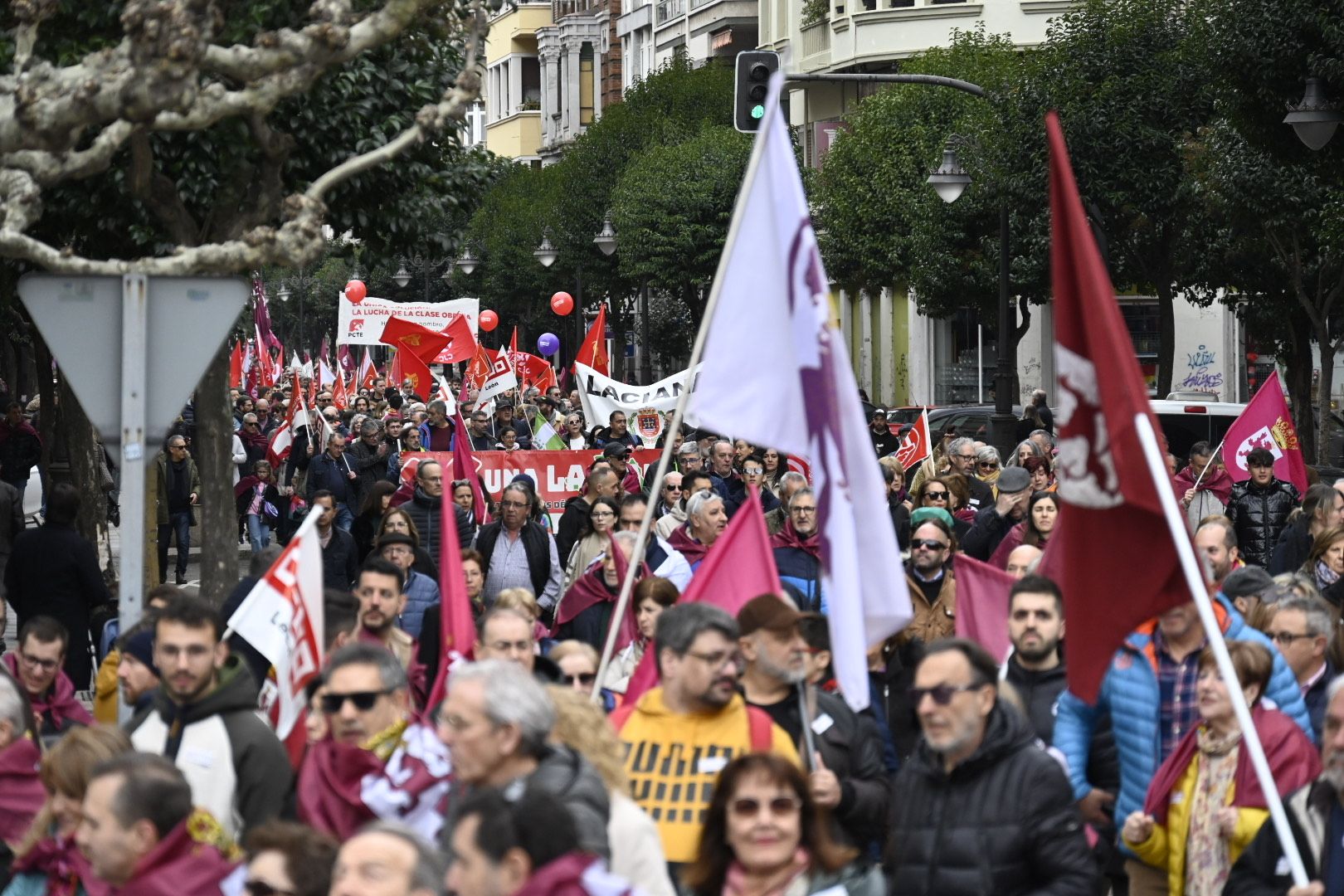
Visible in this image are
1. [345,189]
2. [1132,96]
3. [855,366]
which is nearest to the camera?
[345,189]

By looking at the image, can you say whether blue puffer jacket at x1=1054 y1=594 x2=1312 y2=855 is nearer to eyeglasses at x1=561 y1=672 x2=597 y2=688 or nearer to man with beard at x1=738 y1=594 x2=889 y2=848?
man with beard at x1=738 y1=594 x2=889 y2=848

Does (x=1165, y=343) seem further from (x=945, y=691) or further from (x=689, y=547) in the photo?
(x=945, y=691)

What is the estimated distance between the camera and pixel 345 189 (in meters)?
14.1

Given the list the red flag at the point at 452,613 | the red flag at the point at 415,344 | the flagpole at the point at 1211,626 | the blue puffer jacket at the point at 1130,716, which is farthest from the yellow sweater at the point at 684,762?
the red flag at the point at 415,344

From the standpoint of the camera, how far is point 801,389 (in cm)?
624

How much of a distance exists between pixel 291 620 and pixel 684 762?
2.22 meters

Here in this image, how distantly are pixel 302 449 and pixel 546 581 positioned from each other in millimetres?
10402

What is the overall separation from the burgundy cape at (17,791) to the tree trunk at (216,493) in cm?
677

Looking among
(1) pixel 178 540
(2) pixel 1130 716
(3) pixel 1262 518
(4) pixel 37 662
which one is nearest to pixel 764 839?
(2) pixel 1130 716

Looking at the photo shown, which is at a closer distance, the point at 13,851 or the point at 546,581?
the point at 13,851

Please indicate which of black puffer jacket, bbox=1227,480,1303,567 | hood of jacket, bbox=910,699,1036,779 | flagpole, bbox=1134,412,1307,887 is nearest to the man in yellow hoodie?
hood of jacket, bbox=910,699,1036,779

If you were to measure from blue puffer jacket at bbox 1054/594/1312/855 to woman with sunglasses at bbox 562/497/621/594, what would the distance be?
549cm

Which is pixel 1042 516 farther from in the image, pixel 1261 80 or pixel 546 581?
pixel 1261 80

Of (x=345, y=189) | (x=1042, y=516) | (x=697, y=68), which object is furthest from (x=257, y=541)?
(x=697, y=68)
